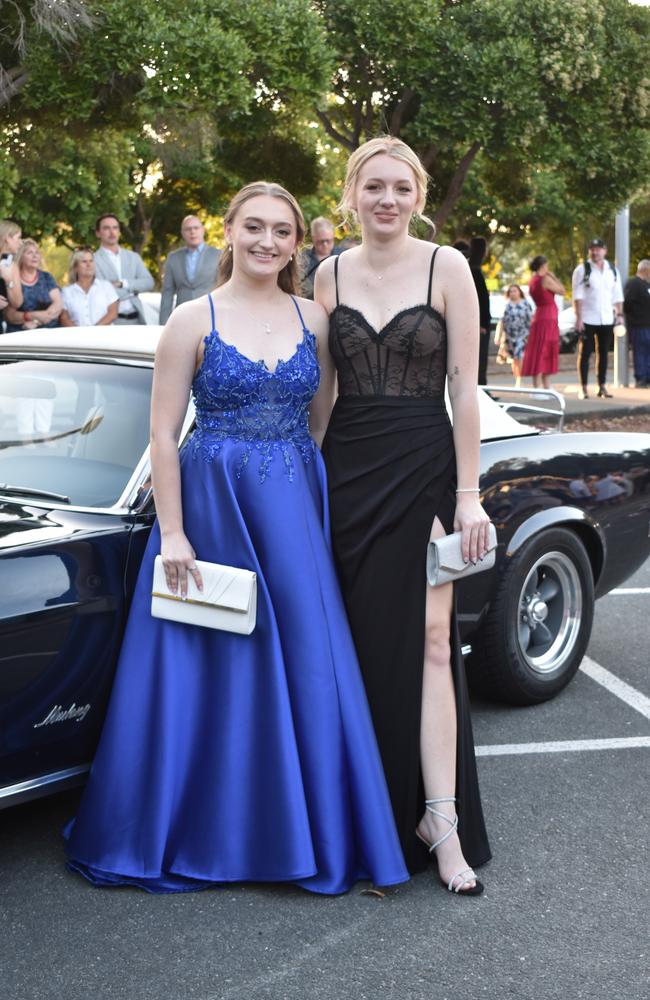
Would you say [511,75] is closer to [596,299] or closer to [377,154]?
[596,299]

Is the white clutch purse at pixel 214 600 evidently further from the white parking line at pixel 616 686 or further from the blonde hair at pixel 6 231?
the blonde hair at pixel 6 231

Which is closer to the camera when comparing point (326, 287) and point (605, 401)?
point (326, 287)

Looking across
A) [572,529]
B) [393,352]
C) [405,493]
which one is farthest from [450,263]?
[572,529]

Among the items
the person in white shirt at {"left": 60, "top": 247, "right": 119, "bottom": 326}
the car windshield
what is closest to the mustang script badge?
the car windshield

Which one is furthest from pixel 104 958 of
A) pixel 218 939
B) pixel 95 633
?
pixel 95 633

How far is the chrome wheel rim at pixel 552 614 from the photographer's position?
15.7 feet

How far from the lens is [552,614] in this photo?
16.0ft

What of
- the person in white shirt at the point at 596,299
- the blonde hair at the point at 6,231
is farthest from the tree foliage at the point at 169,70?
the blonde hair at the point at 6,231

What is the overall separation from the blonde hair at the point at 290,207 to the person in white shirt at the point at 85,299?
5.96 metres

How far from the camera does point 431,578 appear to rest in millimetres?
3432

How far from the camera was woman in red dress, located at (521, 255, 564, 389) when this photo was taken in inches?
558

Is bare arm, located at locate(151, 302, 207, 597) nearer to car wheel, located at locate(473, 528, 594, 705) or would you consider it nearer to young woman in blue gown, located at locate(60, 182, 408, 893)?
young woman in blue gown, located at locate(60, 182, 408, 893)

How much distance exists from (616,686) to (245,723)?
2285mm

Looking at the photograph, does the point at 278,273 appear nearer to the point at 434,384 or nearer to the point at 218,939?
the point at 434,384
